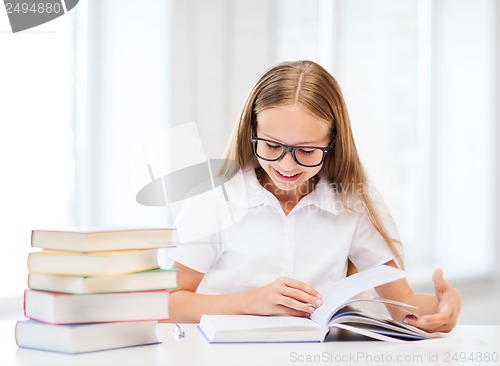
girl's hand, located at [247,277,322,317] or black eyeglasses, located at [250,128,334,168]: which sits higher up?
black eyeglasses, located at [250,128,334,168]

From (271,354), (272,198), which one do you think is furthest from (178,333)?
(272,198)

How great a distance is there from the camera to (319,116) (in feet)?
5.28

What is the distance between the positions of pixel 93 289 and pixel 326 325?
0.41m

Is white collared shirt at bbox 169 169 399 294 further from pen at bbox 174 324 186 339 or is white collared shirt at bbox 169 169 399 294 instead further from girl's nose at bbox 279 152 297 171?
pen at bbox 174 324 186 339

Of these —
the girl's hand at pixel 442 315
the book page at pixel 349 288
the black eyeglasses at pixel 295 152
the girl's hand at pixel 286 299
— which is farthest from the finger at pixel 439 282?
the black eyeglasses at pixel 295 152

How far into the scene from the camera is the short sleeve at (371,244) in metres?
1.80

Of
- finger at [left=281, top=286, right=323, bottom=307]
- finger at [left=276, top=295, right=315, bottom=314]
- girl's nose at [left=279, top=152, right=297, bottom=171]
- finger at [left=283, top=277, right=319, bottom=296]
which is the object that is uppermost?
girl's nose at [left=279, top=152, right=297, bottom=171]

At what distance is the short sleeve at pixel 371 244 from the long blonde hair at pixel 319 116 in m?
0.02

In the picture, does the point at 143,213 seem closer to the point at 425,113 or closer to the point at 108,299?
the point at 108,299

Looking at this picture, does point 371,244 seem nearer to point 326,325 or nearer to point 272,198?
point 272,198

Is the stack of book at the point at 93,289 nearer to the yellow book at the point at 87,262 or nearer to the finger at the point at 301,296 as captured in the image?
the yellow book at the point at 87,262

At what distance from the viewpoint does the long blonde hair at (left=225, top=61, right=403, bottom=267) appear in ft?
5.32

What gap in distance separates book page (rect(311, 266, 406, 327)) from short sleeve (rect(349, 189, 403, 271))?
418 mm

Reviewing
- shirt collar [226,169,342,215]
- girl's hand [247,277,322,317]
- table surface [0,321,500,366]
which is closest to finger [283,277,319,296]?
girl's hand [247,277,322,317]
